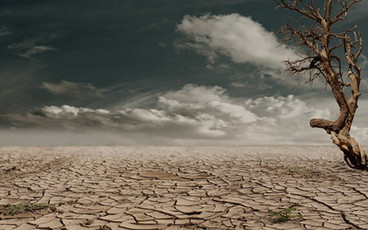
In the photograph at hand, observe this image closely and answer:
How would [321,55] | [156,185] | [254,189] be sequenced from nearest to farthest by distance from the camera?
[254,189] → [156,185] → [321,55]

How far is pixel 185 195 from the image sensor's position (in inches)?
177

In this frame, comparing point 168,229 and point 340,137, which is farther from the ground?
point 340,137

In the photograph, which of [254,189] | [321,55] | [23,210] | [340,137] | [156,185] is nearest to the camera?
[23,210]

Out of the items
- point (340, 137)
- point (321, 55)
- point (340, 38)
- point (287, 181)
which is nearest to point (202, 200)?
point (287, 181)

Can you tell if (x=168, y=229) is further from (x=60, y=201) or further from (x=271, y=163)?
(x=271, y=163)

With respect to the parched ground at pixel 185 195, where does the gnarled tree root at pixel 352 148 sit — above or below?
above

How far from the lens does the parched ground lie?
3.43 m

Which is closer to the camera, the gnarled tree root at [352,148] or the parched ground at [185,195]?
the parched ground at [185,195]

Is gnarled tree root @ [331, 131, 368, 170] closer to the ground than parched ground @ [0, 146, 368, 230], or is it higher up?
higher up

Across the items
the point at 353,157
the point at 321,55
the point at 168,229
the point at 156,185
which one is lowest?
the point at 168,229

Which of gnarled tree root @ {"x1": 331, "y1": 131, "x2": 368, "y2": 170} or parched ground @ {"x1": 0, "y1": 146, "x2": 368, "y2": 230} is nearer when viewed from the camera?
parched ground @ {"x1": 0, "y1": 146, "x2": 368, "y2": 230}

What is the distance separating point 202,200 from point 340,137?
9.44 feet

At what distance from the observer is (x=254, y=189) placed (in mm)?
4715

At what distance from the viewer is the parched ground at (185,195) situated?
3434 mm
